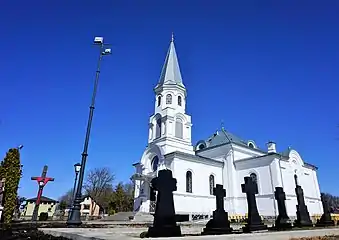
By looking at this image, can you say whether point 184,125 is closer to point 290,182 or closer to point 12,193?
point 290,182

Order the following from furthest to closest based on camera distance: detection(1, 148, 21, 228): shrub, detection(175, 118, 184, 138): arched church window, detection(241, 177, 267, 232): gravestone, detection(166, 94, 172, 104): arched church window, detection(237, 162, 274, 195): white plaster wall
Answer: detection(166, 94, 172, 104): arched church window < detection(175, 118, 184, 138): arched church window < detection(237, 162, 274, 195): white plaster wall < detection(1, 148, 21, 228): shrub < detection(241, 177, 267, 232): gravestone

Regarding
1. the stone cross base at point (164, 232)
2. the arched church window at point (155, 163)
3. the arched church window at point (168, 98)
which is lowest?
the stone cross base at point (164, 232)

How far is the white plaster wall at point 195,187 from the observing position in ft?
98.2

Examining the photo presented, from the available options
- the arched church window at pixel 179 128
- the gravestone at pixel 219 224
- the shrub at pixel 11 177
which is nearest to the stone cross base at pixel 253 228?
the gravestone at pixel 219 224

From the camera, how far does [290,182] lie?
32906mm

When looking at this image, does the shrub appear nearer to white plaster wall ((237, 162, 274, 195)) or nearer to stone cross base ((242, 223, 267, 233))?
stone cross base ((242, 223, 267, 233))

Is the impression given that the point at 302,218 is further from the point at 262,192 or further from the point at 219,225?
the point at 262,192

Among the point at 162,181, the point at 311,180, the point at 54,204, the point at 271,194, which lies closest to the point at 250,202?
the point at 162,181

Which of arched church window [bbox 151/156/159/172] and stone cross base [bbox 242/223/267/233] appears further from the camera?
arched church window [bbox 151/156/159/172]

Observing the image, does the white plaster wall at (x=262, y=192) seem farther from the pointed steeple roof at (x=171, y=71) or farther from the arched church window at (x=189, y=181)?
the pointed steeple roof at (x=171, y=71)

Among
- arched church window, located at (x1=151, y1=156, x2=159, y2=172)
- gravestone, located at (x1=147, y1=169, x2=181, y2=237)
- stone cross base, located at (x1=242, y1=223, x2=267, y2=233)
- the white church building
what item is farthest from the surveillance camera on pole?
arched church window, located at (x1=151, y1=156, x2=159, y2=172)

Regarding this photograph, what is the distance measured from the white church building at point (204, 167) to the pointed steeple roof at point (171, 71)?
160mm

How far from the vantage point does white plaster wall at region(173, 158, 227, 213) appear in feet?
98.2

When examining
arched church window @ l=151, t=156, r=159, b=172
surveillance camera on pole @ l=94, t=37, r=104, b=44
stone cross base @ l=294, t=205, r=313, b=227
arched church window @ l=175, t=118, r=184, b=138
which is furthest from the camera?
arched church window @ l=175, t=118, r=184, b=138
